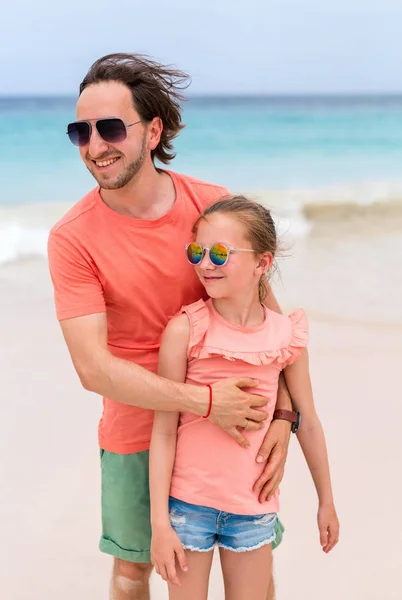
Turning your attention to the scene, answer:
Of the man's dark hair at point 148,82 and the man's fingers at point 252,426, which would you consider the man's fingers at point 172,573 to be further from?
the man's dark hair at point 148,82

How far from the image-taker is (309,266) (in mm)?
8305

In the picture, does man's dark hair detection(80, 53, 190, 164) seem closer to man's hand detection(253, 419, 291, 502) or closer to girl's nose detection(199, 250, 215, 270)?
girl's nose detection(199, 250, 215, 270)

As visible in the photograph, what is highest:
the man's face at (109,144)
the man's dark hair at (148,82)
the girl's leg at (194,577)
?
the man's dark hair at (148,82)

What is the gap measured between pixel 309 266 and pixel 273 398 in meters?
6.06

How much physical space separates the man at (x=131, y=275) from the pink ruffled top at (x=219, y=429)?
1.7 inches

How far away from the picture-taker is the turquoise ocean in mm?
13289

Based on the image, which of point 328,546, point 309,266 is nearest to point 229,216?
point 328,546

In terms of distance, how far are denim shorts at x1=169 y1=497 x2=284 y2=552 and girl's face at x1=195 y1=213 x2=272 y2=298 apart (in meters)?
0.59

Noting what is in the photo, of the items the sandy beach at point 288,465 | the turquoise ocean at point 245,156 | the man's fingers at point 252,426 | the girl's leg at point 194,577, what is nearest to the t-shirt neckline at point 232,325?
the man's fingers at point 252,426

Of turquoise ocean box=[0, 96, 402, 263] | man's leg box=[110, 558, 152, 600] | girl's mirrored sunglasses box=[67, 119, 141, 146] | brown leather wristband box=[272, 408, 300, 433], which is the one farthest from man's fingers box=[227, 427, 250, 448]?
turquoise ocean box=[0, 96, 402, 263]

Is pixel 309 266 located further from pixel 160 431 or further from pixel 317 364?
pixel 160 431

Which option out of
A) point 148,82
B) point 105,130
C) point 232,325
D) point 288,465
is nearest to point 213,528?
point 232,325

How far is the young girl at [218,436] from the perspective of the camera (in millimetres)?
2213

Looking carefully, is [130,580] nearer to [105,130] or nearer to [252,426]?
[252,426]
